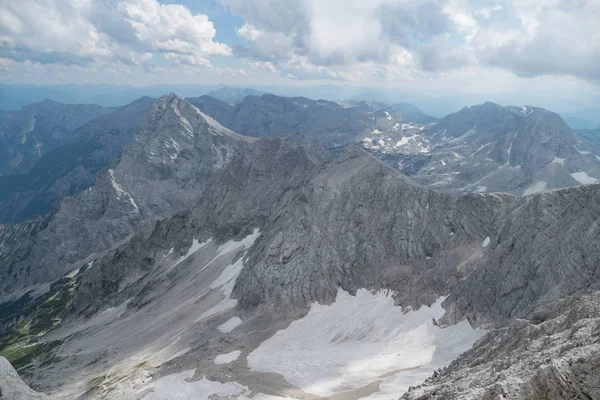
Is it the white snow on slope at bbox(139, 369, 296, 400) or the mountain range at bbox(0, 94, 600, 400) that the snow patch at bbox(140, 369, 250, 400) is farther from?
the mountain range at bbox(0, 94, 600, 400)

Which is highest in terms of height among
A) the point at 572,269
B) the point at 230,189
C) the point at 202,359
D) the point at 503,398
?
the point at 503,398

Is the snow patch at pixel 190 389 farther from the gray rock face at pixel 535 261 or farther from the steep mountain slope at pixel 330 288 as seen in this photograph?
the gray rock face at pixel 535 261

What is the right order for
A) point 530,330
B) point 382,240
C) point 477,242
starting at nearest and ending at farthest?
point 530,330
point 477,242
point 382,240

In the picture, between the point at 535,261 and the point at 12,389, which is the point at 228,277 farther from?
the point at 535,261

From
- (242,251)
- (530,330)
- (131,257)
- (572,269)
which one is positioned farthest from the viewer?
(131,257)

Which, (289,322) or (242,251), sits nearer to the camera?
(289,322)

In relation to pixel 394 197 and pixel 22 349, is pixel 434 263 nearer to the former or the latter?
pixel 394 197

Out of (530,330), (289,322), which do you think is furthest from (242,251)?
(530,330)
